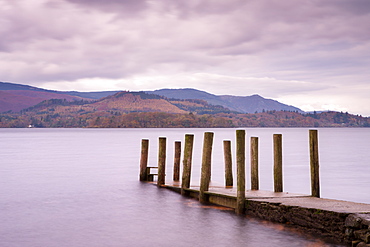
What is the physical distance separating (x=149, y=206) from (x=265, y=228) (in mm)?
7089

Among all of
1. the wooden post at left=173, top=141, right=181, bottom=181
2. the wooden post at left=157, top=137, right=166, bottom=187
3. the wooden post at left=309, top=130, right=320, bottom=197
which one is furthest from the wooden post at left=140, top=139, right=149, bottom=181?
the wooden post at left=309, top=130, right=320, bottom=197

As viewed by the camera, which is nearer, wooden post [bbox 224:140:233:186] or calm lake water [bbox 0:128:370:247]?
calm lake water [bbox 0:128:370:247]

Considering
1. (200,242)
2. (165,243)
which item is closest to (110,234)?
(165,243)

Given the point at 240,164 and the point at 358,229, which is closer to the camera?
the point at 358,229

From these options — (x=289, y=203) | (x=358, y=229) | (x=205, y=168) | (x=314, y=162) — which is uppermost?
(x=314, y=162)

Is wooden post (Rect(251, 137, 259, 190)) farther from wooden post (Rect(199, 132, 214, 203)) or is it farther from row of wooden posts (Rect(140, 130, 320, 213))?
wooden post (Rect(199, 132, 214, 203))

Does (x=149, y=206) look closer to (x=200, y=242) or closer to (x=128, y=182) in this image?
(x=200, y=242)

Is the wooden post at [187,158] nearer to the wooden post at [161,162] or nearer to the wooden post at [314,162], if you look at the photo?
the wooden post at [161,162]

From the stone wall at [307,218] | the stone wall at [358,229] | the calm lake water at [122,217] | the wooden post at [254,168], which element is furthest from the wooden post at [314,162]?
the stone wall at [358,229]

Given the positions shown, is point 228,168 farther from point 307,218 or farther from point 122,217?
point 307,218

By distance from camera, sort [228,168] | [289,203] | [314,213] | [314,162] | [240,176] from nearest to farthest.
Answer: [314,213], [289,203], [240,176], [314,162], [228,168]

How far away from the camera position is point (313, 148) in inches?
629

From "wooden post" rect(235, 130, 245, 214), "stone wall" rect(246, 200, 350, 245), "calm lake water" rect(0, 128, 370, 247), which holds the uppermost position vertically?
"wooden post" rect(235, 130, 245, 214)

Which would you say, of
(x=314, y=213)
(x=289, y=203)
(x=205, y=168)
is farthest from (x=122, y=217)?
(x=314, y=213)
